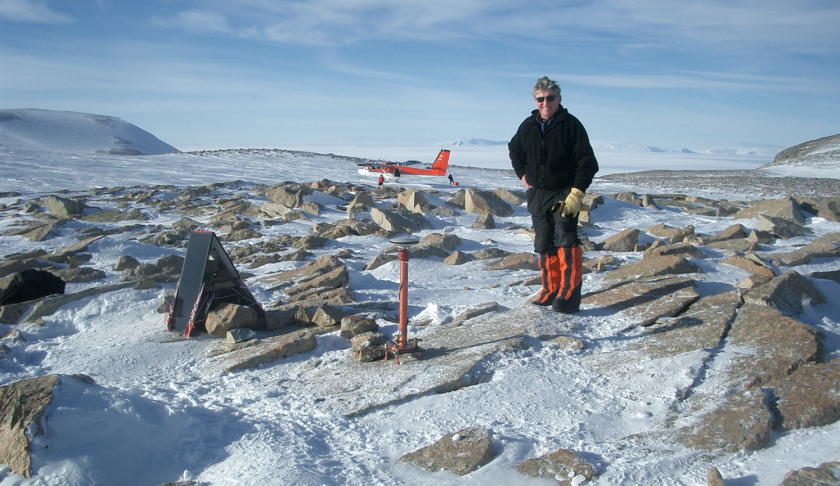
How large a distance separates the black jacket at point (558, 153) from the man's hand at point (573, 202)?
0.09 metres

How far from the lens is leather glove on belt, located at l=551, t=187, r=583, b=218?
163 inches

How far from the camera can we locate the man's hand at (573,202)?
163 inches

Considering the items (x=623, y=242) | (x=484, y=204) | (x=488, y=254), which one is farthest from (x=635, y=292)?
(x=484, y=204)

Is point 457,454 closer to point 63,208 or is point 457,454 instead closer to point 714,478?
point 714,478

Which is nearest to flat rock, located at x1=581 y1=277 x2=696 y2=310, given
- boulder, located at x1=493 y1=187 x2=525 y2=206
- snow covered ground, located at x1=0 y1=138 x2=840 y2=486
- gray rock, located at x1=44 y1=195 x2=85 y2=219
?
snow covered ground, located at x1=0 y1=138 x2=840 y2=486

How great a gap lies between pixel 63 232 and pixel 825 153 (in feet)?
141

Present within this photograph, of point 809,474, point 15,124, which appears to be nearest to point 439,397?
point 809,474

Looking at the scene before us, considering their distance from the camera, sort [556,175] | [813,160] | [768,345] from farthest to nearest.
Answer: [813,160]
[556,175]
[768,345]

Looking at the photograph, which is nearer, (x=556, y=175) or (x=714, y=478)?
(x=714, y=478)

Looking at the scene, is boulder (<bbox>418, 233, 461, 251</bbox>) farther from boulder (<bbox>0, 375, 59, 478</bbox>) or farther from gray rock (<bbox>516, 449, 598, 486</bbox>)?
gray rock (<bbox>516, 449, 598, 486</bbox>)

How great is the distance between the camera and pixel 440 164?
31531 millimetres

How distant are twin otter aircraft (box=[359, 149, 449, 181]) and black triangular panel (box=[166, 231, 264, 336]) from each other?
21427 millimetres

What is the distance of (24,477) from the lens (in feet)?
9.74

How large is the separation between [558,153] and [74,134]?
73.6m
